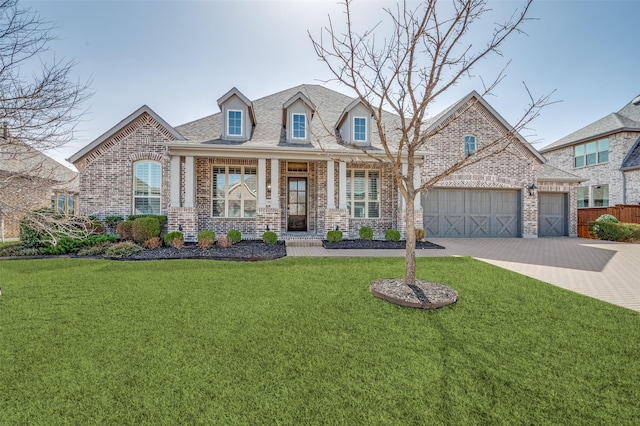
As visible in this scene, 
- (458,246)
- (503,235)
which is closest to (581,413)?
(458,246)

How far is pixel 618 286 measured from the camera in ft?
17.4

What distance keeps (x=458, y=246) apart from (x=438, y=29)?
788cm

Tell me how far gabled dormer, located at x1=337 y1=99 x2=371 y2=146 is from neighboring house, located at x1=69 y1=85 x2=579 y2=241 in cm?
4

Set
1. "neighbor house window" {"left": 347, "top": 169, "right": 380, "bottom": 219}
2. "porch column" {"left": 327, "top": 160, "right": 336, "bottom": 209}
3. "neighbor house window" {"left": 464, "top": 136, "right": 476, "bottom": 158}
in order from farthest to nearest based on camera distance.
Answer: "neighbor house window" {"left": 464, "top": 136, "right": 476, "bottom": 158}
"neighbor house window" {"left": 347, "top": 169, "right": 380, "bottom": 219}
"porch column" {"left": 327, "top": 160, "right": 336, "bottom": 209}

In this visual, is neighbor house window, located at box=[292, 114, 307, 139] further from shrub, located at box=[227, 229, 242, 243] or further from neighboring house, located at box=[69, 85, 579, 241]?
shrub, located at box=[227, 229, 242, 243]

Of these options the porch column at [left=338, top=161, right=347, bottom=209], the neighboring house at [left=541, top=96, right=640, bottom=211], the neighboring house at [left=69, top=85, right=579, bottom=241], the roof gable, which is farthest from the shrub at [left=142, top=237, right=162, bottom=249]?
the neighboring house at [left=541, top=96, right=640, bottom=211]

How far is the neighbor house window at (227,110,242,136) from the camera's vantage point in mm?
10914

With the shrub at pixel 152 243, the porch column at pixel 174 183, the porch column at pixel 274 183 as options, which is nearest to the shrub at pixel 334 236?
the porch column at pixel 274 183

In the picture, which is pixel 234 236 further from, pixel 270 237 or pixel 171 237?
pixel 171 237

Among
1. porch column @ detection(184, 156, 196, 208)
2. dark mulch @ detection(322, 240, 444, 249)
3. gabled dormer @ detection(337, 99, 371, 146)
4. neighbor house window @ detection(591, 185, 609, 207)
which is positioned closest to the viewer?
dark mulch @ detection(322, 240, 444, 249)

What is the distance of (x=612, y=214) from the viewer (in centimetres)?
1358

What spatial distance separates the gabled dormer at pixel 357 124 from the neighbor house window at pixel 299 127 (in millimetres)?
1704

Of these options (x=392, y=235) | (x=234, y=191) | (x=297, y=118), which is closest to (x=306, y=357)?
(x=392, y=235)

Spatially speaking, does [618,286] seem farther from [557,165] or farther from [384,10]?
[557,165]
